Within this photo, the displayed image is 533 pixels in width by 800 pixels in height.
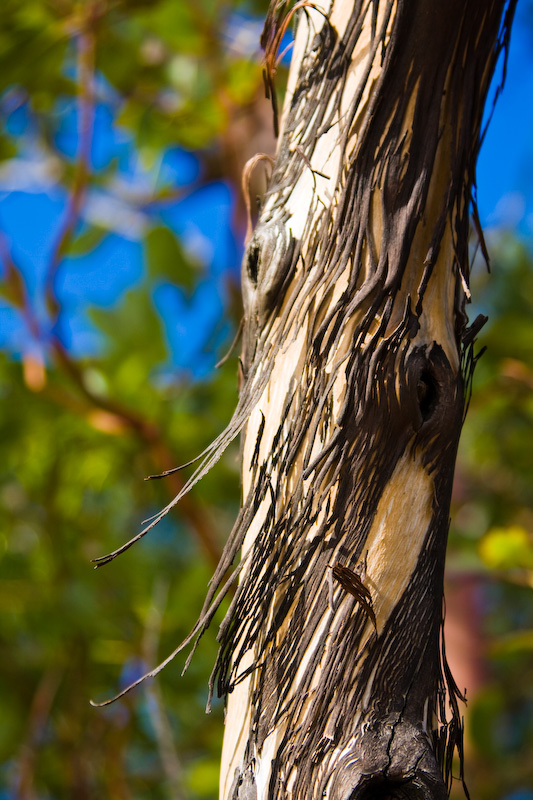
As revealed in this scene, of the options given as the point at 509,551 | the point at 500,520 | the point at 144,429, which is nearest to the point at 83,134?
the point at 144,429

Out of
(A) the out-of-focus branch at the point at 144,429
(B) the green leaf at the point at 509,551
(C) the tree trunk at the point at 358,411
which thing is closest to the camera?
(C) the tree trunk at the point at 358,411

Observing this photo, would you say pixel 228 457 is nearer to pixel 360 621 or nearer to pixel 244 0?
pixel 244 0

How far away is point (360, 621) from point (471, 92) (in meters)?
0.24

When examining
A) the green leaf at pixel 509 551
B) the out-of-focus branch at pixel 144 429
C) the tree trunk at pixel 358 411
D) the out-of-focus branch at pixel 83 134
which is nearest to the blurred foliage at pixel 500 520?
the green leaf at pixel 509 551

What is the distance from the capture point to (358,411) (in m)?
0.29

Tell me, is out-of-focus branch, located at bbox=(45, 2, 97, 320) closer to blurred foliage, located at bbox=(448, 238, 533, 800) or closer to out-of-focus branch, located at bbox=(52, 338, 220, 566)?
out-of-focus branch, located at bbox=(52, 338, 220, 566)

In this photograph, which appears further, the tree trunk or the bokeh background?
the bokeh background

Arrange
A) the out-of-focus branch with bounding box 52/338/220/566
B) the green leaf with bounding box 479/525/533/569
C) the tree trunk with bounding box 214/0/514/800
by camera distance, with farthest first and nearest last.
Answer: the out-of-focus branch with bounding box 52/338/220/566
the green leaf with bounding box 479/525/533/569
the tree trunk with bounding box 214/0/514/800

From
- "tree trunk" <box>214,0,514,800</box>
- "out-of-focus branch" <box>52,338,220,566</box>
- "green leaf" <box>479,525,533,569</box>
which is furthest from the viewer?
"out-of-focus branch" <box>52,338,220,566</box>

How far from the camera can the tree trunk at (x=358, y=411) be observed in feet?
0.89

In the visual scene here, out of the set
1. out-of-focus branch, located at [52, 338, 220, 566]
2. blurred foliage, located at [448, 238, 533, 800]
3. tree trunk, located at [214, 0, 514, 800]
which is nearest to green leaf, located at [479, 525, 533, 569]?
blurred foliage, located at [448, 238, 533, 800]

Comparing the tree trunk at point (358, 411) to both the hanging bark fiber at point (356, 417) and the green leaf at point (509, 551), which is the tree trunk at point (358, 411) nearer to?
the hanging bark fiber at point (356, 417)

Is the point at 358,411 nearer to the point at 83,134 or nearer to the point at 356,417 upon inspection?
the point at 356,417

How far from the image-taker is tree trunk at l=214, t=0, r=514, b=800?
0.27 m
